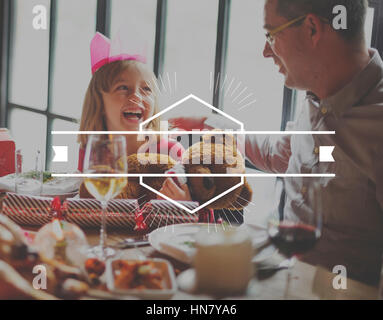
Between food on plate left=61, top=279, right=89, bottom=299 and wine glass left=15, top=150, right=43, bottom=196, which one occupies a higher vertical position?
wine glass left=15, top=150, right=43, bottom=196

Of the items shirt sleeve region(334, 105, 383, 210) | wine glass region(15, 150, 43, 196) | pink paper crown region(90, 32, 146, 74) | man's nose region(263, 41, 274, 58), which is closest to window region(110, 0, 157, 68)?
pink paper crown region(90, 32, 146, 74)

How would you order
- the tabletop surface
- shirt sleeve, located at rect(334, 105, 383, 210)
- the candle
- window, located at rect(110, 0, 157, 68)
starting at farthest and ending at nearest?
window, located at rect(110, 0, 157, 68), shirt sleeve, located at rect(334, 105, 383, 210), the tabletop surface, the candle

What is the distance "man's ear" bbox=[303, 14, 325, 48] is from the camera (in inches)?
34.5

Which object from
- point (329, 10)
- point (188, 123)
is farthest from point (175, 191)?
point (329, 10)

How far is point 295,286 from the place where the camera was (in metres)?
0.66

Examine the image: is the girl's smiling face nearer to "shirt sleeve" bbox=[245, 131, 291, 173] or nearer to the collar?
"shirt sleeve" bbox=[245, 131, 291, 173]

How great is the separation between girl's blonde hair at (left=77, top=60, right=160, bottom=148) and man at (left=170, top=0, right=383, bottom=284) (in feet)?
0.98

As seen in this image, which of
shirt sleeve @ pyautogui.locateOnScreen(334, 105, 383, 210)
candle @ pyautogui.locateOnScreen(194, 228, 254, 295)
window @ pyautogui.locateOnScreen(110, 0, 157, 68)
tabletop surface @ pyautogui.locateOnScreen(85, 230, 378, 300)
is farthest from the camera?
window @ pyautogui.locateOnScreen(110, 0, 157, 68)

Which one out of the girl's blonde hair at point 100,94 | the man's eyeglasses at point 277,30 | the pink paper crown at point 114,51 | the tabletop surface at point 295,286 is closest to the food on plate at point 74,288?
the tabletop surface at point 295,286

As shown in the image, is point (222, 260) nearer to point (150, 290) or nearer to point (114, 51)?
point (150, 290)

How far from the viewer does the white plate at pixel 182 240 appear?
682mm

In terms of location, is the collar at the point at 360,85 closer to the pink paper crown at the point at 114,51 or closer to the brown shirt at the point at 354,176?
the brown shirt at the point at 354,176

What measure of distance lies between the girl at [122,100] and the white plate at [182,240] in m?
0.16

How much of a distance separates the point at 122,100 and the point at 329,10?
50cm
